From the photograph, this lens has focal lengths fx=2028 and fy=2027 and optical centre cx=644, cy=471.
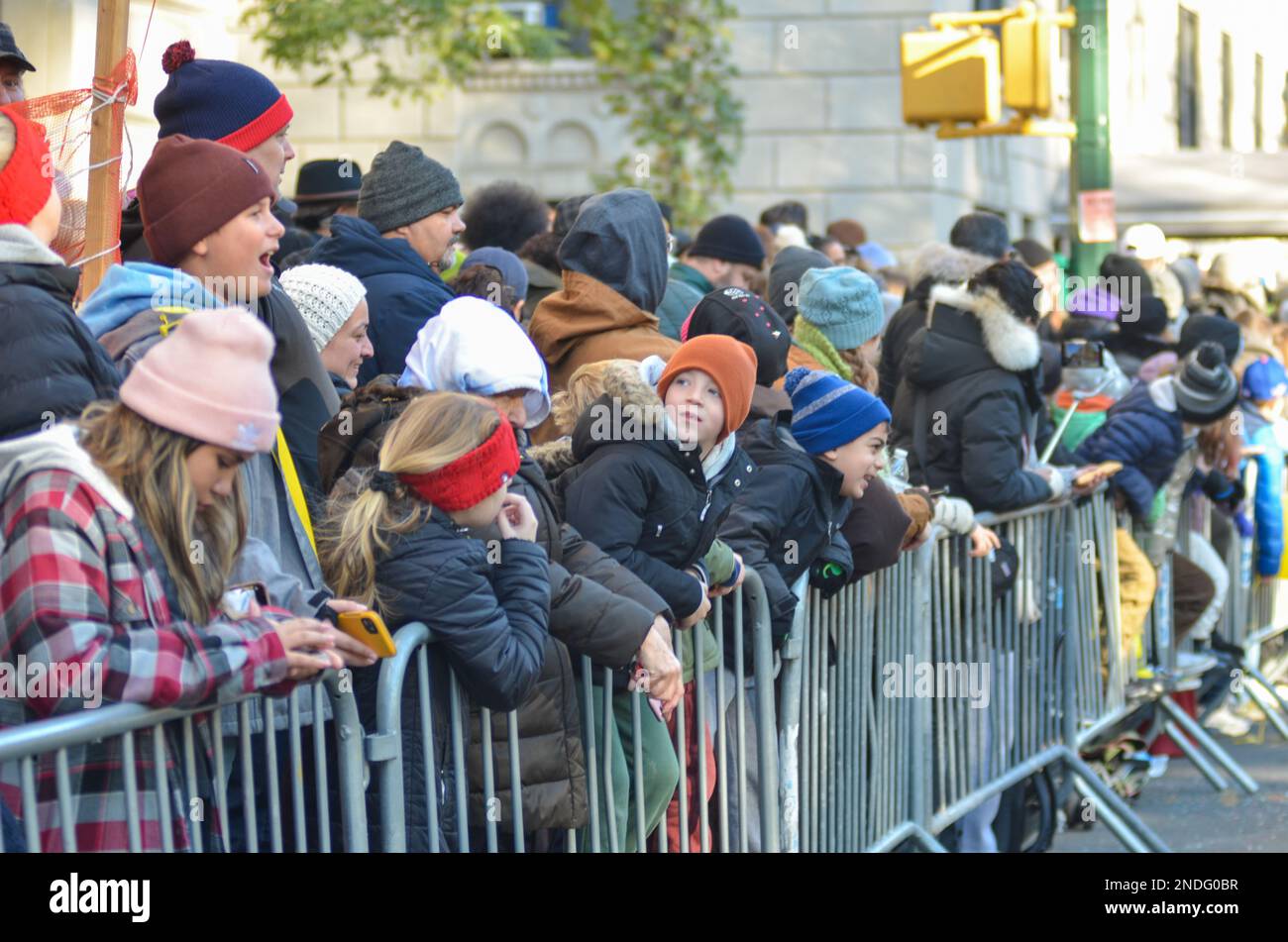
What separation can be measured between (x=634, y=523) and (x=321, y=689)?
1.26m

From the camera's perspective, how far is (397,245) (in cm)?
555

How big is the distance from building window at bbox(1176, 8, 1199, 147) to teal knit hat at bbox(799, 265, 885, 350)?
22.8 metres

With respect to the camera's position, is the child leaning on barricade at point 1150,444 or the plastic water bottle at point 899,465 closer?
the plastic water bottle at point 899,465

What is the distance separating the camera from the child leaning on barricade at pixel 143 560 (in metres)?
3.13

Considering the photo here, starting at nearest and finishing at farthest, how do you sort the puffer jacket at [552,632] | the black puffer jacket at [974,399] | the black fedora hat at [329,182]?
the puffer jacket at [552,632] → the black puffer jacket at [974,399] → the black fedora hat at [329,182]

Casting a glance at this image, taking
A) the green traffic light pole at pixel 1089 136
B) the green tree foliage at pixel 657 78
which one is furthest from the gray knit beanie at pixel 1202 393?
the green tree foliage at pixel 657 78

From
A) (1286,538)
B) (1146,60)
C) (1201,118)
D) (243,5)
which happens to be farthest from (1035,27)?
(1201,118)

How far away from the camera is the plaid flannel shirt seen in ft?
10.2

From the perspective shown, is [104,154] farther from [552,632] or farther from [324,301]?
[552,632]

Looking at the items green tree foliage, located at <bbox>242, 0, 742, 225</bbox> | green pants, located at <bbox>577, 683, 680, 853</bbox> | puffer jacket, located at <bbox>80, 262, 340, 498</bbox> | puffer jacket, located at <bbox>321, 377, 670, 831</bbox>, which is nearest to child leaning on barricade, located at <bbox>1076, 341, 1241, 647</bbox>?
green pants, located at <bbox>577, 683, 680, 853</bbox>

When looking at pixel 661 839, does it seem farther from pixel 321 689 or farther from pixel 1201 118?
pixel 1201 118

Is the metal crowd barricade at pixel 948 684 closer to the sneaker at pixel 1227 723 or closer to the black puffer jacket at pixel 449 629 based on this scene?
the black puffer jacket at pixel 449 629

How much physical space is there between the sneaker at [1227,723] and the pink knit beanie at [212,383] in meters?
8.26

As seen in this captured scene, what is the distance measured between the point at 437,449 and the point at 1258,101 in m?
30.8
